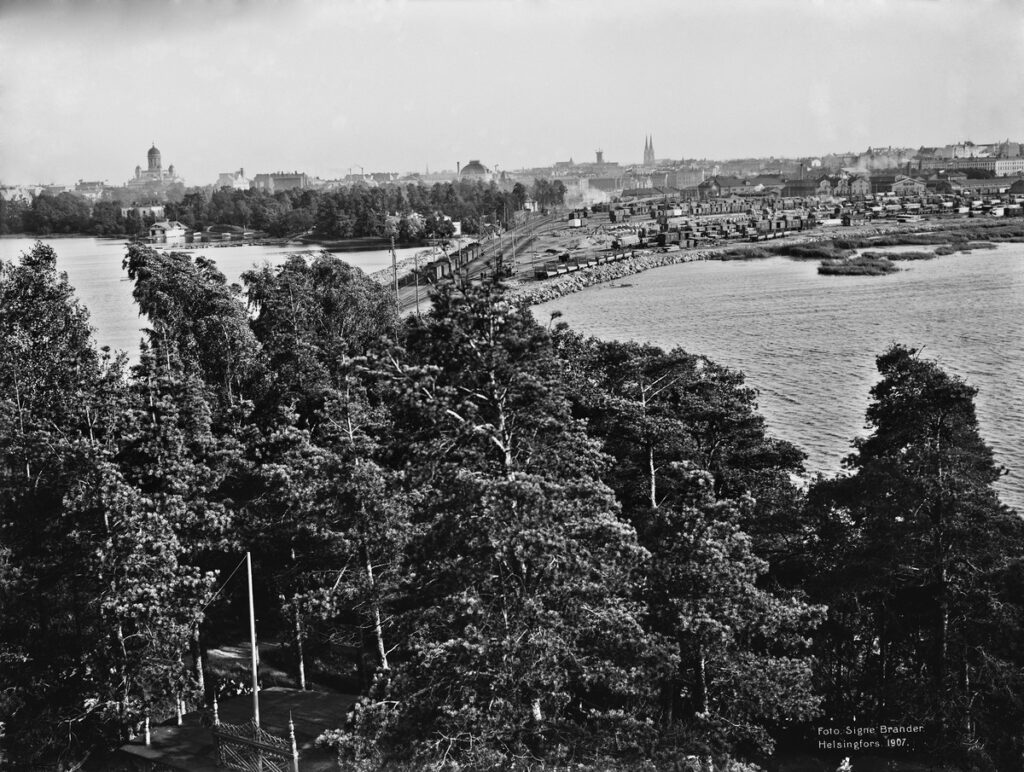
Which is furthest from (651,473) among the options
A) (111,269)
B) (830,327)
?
(111,269)

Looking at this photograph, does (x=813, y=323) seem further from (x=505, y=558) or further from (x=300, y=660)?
(x=505, y=558)

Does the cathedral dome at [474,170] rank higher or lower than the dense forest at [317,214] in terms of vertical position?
higher

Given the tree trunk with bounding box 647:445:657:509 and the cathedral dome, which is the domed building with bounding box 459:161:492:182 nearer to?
the cathedral dome

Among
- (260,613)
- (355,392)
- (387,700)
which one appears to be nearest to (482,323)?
(387,700)

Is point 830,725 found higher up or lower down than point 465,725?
lower down

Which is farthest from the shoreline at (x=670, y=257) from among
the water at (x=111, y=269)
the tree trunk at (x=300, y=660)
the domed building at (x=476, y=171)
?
the domed building at (x=476, y=171)

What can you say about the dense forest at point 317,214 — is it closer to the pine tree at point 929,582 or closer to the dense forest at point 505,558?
the dense forest at point 505,558

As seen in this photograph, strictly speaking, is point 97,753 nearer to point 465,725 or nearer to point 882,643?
point 465,725
